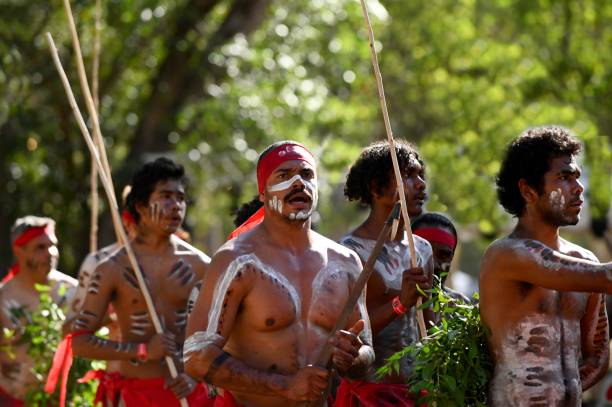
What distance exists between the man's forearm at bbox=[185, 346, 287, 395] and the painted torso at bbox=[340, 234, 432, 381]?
133 centimetres

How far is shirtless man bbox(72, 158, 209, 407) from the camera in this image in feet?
28.7

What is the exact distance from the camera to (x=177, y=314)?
898 centimetres

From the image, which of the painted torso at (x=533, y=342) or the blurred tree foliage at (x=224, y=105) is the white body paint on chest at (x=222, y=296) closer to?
the painted torso at (x=533, y=342)

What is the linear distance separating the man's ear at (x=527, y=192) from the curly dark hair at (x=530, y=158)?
14 mm

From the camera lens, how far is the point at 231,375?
618 cm

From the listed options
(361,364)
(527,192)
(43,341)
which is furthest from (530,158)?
(43,341)

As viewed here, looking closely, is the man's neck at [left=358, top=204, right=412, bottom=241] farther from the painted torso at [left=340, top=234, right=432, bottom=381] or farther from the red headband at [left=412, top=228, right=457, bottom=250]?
the red headband at [left=412, top=228, right=457, bottom=250]

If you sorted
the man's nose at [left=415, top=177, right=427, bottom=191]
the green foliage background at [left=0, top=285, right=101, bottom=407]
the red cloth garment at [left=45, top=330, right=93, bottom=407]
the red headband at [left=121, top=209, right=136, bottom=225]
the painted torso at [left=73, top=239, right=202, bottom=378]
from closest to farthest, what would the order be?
the man's nose at [left=415, top=177, right=427, bottom=191], the painted torso at [left=73, top=239, right=202, bottom=378], the red headband at [left=121, top=209, right=136, bottom=225], the red cloth garment at [left=45, top=330, right=93, bottom=407], the green foliage background at [left=0, top=285, right=101, bottom=407]

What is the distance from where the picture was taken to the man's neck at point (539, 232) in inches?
256

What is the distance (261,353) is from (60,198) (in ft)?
41.8

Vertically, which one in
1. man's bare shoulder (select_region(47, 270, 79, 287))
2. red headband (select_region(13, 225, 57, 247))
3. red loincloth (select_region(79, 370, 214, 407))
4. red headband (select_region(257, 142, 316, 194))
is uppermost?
red headband (select_region(13, 225, 57, 247))

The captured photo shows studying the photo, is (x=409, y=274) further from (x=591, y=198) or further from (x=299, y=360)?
(x=591, y=198)

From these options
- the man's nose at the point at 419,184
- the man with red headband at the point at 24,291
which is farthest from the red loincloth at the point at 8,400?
the man's nose at the point at 419,184

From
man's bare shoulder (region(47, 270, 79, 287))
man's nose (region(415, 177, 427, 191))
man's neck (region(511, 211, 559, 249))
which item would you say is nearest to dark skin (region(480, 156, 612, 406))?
man's neck (region(511, 211, 559, 249))
